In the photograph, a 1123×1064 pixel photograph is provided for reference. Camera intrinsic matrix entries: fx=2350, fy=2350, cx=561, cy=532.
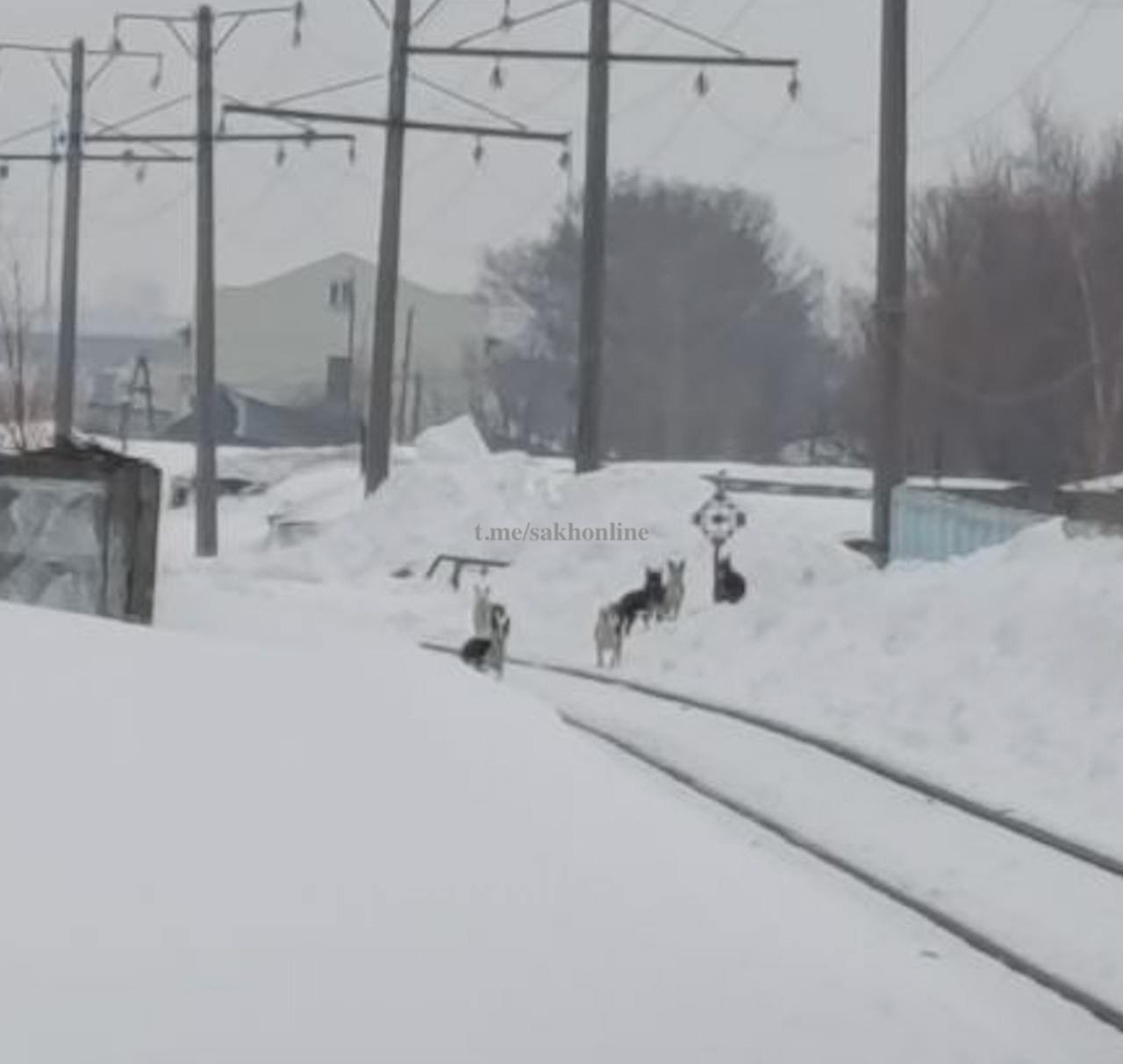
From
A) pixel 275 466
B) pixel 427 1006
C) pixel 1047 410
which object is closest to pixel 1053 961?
pixel 427 1006

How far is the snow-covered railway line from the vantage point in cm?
919

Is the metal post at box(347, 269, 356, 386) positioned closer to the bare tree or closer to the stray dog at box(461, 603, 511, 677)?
the bare tree

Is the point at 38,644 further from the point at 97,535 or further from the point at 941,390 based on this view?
the point at 941,390

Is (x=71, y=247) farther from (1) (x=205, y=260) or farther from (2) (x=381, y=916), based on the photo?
(2) (x=381, y=916)

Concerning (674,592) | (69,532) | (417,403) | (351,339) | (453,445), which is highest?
(351,339)

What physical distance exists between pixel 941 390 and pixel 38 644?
53.2 m

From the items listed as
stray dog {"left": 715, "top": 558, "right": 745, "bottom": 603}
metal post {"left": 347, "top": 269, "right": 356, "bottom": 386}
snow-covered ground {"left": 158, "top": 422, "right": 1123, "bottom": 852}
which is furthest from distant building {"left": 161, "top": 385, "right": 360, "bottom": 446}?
stray dog {"left": 715, "top": 558, "right": 745, "bottom": 603}

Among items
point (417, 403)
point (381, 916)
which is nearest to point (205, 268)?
point (381, 916)

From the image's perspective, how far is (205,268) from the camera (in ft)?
134

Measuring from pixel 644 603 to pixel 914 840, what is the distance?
1243cm

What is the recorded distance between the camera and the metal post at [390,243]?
36812 millimetres

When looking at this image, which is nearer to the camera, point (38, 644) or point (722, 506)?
point (38, 644)

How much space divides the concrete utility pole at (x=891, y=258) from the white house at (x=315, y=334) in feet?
331

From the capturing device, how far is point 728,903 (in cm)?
835
